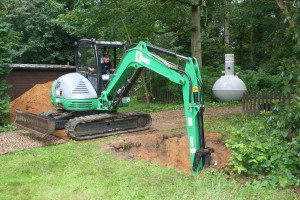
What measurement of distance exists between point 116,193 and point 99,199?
290 millimetres

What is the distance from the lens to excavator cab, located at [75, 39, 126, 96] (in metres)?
9.60

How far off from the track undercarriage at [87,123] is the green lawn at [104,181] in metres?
1.71

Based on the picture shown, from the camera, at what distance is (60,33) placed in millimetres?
28078

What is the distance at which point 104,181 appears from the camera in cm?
556

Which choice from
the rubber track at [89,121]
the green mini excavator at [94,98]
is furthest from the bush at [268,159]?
the rubber track at [89,121]

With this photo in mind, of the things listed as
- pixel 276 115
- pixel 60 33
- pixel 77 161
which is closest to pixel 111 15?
pixel 77 161

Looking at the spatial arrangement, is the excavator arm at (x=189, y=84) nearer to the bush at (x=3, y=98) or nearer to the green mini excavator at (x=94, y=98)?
the green mini excavator at (x=94, y=98)

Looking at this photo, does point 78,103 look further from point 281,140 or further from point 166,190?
point 281,140

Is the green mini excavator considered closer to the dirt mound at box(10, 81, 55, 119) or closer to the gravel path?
the gravel path

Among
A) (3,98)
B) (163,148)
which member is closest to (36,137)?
(3,98)

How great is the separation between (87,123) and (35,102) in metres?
7.03

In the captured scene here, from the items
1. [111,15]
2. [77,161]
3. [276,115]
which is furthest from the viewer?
[111,15]

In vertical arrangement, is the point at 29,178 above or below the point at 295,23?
below

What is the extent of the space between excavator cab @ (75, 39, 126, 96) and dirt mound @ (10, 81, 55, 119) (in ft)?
18.5
